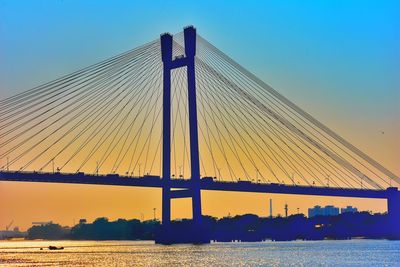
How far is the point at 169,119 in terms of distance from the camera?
72375 mm

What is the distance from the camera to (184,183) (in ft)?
248

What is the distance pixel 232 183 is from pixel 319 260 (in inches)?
777

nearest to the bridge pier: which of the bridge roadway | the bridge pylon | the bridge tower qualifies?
the bridge roadway

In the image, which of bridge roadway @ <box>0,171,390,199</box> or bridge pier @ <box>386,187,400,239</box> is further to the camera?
bridge pier @ <box>386,187,400,239</box>

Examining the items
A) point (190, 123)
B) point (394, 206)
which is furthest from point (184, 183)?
point (394, 206)

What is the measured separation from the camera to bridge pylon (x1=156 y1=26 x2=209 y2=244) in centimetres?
7019

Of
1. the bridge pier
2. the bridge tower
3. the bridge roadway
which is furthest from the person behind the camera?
the bridge pier

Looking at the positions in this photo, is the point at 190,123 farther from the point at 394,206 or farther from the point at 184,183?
the point at 394,206

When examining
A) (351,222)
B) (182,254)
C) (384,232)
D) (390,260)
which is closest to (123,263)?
(182,254)

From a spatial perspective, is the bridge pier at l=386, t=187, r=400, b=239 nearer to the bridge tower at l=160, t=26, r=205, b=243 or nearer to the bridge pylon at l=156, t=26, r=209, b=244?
the bridge pylon at l=156, t=26, r=209, b=244

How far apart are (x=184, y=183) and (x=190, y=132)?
6.86 metres

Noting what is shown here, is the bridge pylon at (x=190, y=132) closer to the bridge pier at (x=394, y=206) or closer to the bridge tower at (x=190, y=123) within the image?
the bridge tower at (x=190, y=123)

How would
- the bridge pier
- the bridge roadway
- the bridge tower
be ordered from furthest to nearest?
the bridge pier < the bridge tower < the bridge roadway

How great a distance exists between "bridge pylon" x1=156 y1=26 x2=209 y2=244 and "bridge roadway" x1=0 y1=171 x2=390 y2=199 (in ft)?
5.83
